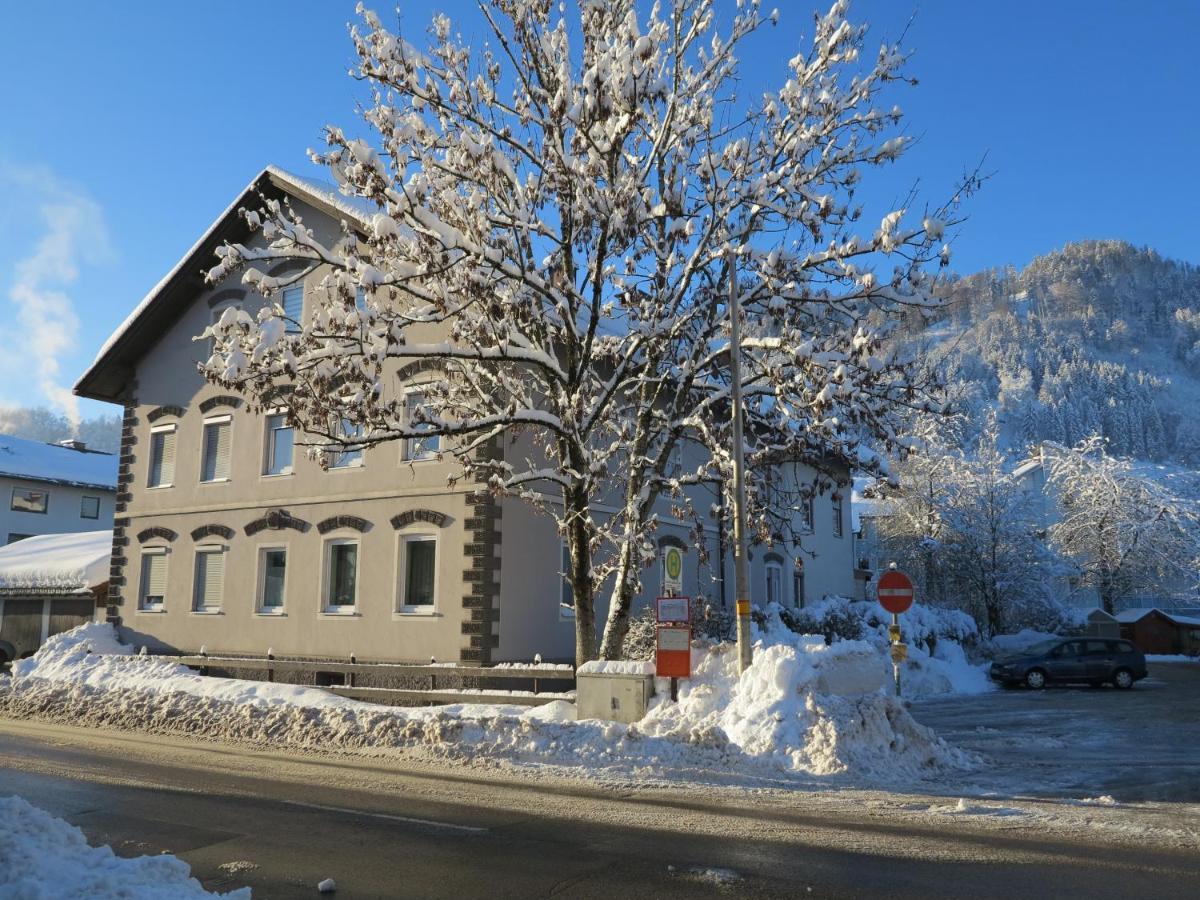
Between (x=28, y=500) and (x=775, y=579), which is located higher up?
(x=28, y=500)

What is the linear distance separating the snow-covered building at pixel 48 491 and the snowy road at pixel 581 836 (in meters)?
40.2

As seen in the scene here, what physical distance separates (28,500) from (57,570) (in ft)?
68.5

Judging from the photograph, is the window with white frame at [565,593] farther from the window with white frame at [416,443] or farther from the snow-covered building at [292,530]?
the window with white frame at [416,443]

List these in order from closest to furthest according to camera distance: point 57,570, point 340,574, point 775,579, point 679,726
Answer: point 679,726, point 340,574, point 57,570, point 775,579

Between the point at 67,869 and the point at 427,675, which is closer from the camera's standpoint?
the point at 67,869

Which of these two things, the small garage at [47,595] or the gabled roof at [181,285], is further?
the small garage at [47,595]

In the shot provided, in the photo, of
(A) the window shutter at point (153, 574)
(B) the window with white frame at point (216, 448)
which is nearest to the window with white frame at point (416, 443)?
(B) the window with white frame at point (216, 448)

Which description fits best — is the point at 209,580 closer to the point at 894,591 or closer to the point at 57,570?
the point at 57,570

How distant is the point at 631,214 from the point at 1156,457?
136168mm

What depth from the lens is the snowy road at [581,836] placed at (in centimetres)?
667

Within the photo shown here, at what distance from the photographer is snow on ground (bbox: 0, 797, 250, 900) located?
5.30m

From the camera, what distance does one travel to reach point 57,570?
29156 millimetres

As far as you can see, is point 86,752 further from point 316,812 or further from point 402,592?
point 402,592

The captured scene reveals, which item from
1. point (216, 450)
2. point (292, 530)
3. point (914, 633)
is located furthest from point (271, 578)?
point (914, 633)
